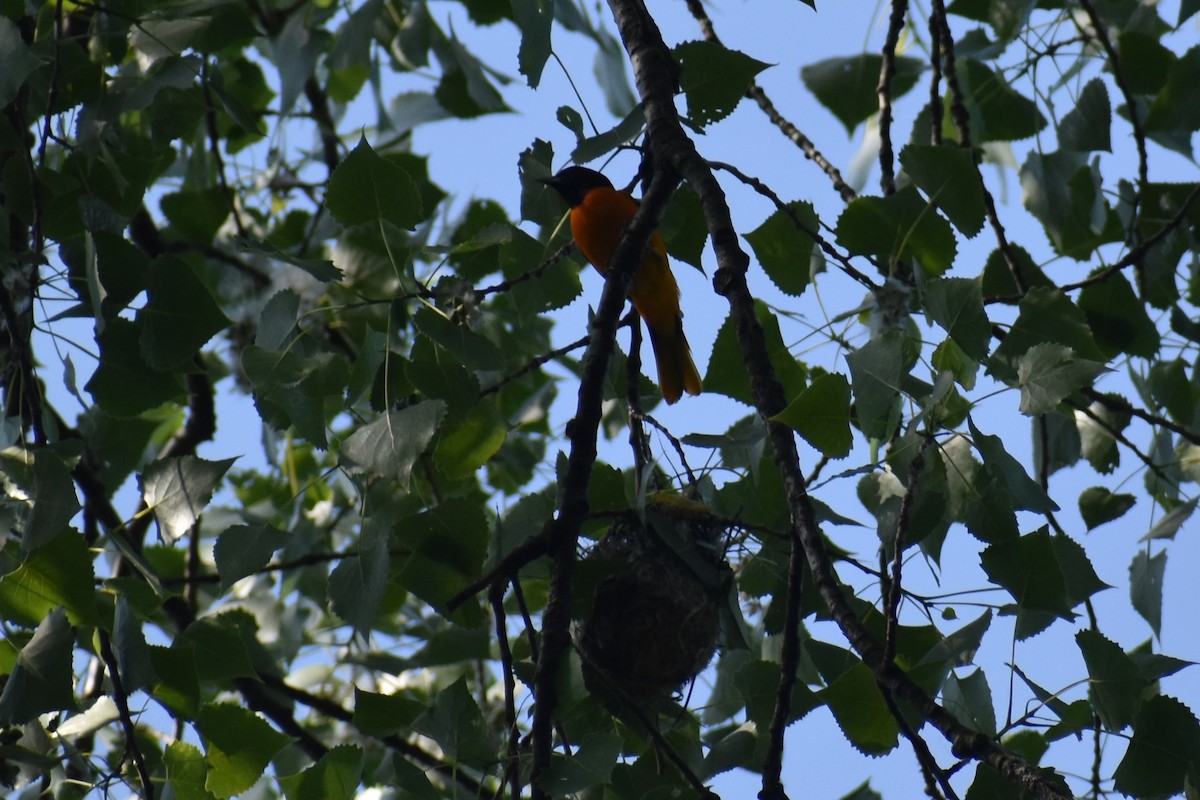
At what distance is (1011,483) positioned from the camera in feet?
4.63

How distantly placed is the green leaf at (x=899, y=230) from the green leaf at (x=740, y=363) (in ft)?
0.65

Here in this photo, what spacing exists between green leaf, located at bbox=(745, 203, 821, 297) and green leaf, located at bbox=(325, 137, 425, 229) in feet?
1.88

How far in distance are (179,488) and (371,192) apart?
572mm

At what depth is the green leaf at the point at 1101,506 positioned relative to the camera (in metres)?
2.48

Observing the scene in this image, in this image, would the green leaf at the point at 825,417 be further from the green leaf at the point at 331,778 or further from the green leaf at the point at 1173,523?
the green leaf at the point at 1173,523

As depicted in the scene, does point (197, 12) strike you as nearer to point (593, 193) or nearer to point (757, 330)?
point (757, 330)

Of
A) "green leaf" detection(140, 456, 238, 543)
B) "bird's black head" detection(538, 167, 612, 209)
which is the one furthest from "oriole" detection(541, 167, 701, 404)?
"green leaf" detection(140, 456, 238, 543)

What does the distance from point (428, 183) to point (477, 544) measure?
1.39 meters

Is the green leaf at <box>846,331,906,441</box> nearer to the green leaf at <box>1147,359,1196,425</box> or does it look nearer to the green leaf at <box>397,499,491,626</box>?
the green leaf at <box>397,499,491,626</box>

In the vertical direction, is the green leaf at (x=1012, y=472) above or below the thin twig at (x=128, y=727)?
above

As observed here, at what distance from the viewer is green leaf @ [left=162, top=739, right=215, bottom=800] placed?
183 centimetres

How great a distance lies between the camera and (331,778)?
171 centimetres

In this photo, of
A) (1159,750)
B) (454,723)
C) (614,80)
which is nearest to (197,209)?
(614,80)

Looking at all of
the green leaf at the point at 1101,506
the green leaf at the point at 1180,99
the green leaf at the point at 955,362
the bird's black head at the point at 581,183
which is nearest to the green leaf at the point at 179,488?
the green leaf at the point at 955,362
